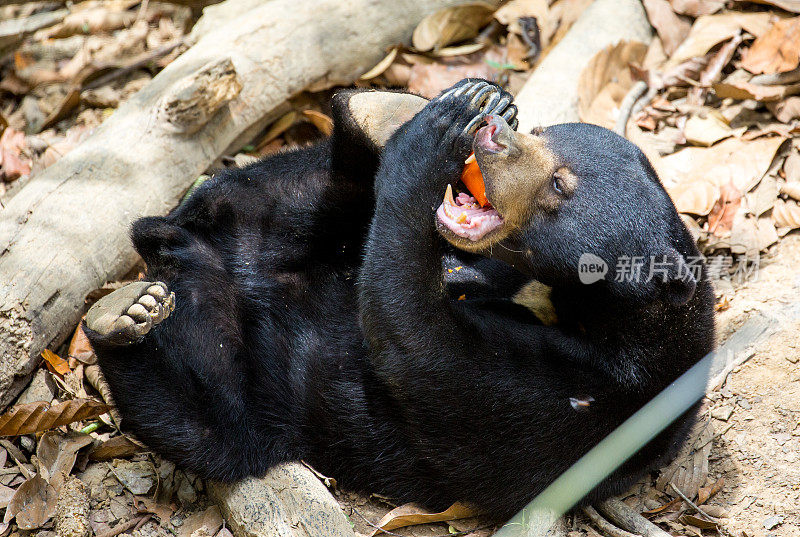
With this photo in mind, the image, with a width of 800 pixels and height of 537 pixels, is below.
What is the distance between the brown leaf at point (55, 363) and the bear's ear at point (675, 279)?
2855 mm

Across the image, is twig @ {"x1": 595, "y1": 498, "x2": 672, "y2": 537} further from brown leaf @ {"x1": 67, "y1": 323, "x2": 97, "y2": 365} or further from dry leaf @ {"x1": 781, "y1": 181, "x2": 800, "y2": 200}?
brown leaf @ {"x1": 67, "y1": 323, "x2": 97, "y2": 365}

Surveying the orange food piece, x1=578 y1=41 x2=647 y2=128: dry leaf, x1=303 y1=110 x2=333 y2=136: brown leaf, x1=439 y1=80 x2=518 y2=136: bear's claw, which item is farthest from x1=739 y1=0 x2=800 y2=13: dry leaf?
the orange food piece

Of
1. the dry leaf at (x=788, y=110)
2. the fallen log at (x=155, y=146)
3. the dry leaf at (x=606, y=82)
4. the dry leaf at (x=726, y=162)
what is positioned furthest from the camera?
the dry leaf at (x=606, y=82)

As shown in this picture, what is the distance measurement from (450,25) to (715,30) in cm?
194

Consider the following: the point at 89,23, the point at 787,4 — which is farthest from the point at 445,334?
the point at 89,23

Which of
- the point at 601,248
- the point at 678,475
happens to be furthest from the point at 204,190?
the point at 678,475

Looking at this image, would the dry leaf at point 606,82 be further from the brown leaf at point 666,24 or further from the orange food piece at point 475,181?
the orange food piece at point 475,181

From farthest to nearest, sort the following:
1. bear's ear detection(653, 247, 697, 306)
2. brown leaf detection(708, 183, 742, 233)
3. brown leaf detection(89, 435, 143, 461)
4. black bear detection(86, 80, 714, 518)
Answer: brown leaf detection(708, 183, 742, 233) < brown leaf detection(89, 435, 143, 461) < black bear detection(86, 80, 714, 518) < bear's ear detection(653, 247, 697, 306)

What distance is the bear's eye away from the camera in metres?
3.38

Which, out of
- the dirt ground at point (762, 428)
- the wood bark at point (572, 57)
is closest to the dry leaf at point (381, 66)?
the wood bark at point (572, 57)

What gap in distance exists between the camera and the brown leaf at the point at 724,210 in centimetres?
482

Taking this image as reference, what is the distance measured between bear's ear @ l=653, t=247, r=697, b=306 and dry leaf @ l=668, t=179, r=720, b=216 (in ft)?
5.81

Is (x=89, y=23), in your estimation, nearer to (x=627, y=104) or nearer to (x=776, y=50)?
(x=627, y=104)

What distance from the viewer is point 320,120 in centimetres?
557
